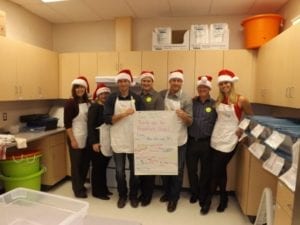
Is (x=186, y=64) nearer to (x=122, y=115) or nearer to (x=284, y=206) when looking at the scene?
(x=122, y=115)

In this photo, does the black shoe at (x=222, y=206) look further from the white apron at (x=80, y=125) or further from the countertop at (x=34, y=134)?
the countertop at (x=34, y=134)

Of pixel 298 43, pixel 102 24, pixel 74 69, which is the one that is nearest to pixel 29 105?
pixel 74 69

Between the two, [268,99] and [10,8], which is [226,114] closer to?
[268,99]

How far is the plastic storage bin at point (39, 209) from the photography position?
849 millimetres


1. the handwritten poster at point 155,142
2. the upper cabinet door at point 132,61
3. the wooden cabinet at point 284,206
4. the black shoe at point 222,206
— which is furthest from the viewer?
the upper cabinet door at point 132,61

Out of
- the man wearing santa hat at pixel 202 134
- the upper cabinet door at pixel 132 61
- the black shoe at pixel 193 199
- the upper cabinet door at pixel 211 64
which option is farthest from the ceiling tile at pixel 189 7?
the black shoe at pixel 193 199

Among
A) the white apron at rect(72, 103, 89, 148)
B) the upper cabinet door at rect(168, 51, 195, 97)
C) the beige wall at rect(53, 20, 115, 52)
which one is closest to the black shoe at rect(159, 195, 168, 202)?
the white apron at rect(72, 103, 89, 148)

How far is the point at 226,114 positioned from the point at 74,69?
7.92ft

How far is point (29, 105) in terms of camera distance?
11.9ft

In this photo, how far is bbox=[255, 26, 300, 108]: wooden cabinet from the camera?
6.63ft

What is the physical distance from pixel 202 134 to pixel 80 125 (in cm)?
153

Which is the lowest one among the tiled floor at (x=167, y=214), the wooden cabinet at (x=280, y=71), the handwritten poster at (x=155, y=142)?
the tiled floor at (x=167, y=214)

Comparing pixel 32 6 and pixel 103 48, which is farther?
pixel 103 48

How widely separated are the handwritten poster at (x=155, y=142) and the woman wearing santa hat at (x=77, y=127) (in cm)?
76
